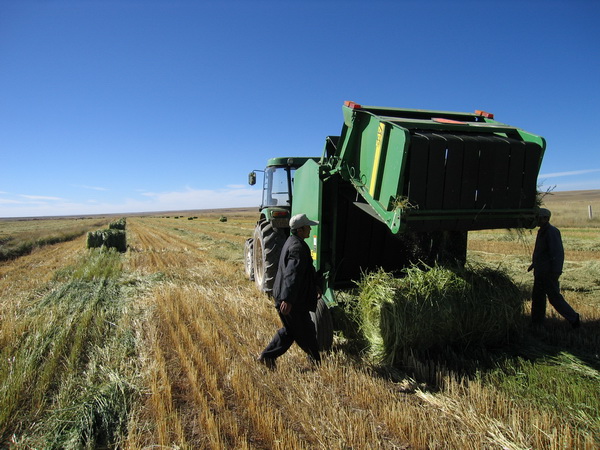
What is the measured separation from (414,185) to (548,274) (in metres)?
2.57

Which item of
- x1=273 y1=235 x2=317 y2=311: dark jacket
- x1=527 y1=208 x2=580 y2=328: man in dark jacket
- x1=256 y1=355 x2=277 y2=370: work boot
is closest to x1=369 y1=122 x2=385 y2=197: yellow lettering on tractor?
x1=273 y1=235 x2=317 y2=311: dark jacket

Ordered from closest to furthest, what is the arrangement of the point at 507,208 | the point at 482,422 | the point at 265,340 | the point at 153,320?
the point at 482,422 < the point at 507,208 < the point at 265,340 < the point at 153,320

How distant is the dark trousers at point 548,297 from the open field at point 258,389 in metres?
0.18

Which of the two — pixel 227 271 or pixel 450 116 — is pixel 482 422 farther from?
pixel 227 271

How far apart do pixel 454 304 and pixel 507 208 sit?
3.59 ft

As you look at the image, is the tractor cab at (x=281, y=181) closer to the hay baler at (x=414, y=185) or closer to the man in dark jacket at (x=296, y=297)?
the hay baler at (x=414, y=185)

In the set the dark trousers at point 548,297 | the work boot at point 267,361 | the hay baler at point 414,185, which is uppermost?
the hay baler at point 414,185

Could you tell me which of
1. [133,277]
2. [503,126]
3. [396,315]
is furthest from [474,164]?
[133,277]

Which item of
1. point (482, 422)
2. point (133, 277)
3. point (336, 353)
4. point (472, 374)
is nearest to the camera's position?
point (482, 422)

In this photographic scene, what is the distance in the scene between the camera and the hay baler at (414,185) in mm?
3324

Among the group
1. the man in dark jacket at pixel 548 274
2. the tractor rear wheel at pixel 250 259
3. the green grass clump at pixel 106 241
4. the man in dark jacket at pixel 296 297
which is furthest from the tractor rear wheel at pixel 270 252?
Result: the green grass clump at pixel 106 241

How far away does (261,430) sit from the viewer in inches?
106

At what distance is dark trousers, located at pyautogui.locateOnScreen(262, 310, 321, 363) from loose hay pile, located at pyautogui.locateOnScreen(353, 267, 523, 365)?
1.88 feet

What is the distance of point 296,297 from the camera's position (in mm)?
3590
